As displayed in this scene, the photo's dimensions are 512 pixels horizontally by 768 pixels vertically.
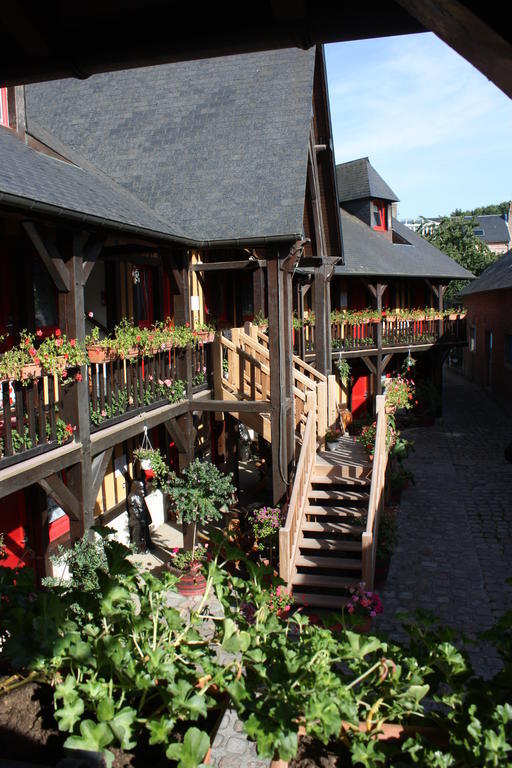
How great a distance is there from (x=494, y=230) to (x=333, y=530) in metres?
70.2

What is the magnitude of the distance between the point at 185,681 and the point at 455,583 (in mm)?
8912

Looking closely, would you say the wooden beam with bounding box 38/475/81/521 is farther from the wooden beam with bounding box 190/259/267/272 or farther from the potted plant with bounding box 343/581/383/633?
the wooden beam with bounding box 190/259/267/272

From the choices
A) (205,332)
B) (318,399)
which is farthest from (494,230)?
(205,332)

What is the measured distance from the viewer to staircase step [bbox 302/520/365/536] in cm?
1036

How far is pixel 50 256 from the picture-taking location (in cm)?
740

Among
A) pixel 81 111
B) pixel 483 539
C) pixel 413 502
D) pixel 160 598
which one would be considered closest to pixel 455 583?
pixel 483 539

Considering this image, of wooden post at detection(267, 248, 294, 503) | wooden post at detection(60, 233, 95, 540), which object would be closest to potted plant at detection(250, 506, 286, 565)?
wooden post at detection(267, 248, 294, 503)

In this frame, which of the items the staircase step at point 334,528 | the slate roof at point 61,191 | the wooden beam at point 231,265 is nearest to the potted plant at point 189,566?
the staircase step at point 334,528

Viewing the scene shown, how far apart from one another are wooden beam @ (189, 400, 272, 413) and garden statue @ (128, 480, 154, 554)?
1805 millimetres

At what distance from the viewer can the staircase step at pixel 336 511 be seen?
10.8m

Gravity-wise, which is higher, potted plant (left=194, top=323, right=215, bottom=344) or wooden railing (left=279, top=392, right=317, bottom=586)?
potted plant (left=194, top=323, right=215, bottom=344)

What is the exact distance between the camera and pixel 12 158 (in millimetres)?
8133

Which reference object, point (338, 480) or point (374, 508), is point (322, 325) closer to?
point (338, 480)

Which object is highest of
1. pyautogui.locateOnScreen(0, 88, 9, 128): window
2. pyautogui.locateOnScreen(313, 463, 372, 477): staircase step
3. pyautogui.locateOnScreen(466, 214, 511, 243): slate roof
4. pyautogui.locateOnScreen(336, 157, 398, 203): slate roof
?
pyautogui.locateOnScreen(466, 214, 511, 243): slate roof
